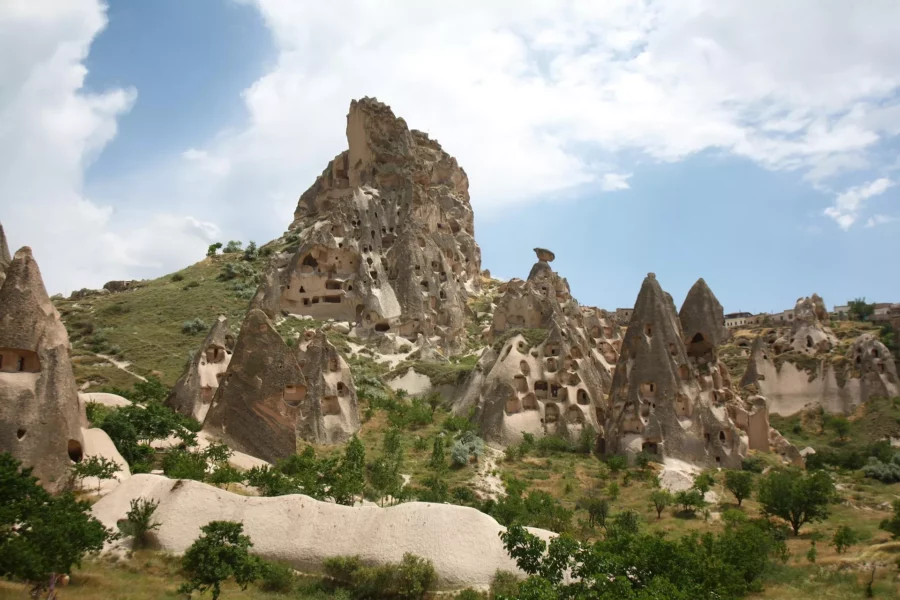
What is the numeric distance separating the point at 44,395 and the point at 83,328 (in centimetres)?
3708

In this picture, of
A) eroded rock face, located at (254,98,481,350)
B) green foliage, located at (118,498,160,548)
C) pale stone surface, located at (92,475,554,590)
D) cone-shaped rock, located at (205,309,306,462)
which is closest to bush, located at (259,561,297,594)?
pale stone surface, located at (92,475,554,590)

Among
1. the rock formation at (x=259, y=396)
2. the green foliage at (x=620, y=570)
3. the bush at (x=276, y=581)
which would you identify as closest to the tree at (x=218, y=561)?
the bush at (x=276, y=581)

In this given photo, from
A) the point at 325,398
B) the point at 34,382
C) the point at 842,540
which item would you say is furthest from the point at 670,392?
the point at 34,382

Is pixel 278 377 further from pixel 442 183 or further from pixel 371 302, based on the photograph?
pixel 442 183

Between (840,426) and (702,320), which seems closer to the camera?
(702,320)

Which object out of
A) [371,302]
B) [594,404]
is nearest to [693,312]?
[594,404]

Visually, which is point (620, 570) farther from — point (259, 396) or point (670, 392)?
point (670, 392)

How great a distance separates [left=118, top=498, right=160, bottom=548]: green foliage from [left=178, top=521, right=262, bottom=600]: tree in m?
1.92

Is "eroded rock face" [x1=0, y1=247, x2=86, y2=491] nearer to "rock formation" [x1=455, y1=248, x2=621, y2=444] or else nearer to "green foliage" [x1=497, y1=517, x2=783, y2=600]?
"green foliage" [x1=497, y1=517, x2=783, y2=600]

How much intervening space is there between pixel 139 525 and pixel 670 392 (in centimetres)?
2753

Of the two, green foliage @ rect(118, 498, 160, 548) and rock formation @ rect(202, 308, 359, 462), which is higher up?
rock formation @ rect(202, 308, 359, 462)

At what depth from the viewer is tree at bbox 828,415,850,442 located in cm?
5269

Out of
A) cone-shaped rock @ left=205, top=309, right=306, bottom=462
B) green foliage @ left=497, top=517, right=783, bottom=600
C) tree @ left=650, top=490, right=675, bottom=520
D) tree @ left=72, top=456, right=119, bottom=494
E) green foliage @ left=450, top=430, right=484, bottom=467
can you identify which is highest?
cone-shaped rock @ left=205, top=309, right=306, bottom=462

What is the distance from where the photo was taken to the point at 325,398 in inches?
1538
